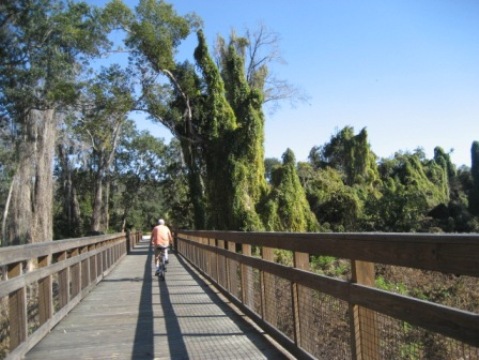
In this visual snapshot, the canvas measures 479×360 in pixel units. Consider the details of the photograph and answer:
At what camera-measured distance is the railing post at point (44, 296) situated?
6352 millimetres

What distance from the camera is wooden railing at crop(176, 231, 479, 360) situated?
255 centimetres

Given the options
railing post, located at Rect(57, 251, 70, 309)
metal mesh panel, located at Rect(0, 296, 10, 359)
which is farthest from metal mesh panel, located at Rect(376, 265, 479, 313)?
metal mesh panel, located at Rect(0, 296, 10, 359)

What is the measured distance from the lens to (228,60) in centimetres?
3497

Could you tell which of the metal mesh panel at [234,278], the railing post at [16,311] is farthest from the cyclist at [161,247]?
the railing post at [16,311]

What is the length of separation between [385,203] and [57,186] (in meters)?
44.5

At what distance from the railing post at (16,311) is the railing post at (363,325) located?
320 centimetres

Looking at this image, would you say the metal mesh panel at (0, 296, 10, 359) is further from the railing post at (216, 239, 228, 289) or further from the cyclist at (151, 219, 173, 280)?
the cyclist at (151, 219, 173, 280)

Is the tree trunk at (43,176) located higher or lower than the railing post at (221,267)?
higher

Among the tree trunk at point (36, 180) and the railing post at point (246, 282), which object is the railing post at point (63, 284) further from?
the tree trunk at point (36, 180)

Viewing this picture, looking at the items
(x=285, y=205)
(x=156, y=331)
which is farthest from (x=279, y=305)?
(x=285, y=205)

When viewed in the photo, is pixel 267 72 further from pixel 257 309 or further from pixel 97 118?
pixel 257 309

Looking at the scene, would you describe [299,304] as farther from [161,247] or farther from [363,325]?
[161,247]

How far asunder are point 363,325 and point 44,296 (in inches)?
173

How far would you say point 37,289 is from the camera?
666 cm
